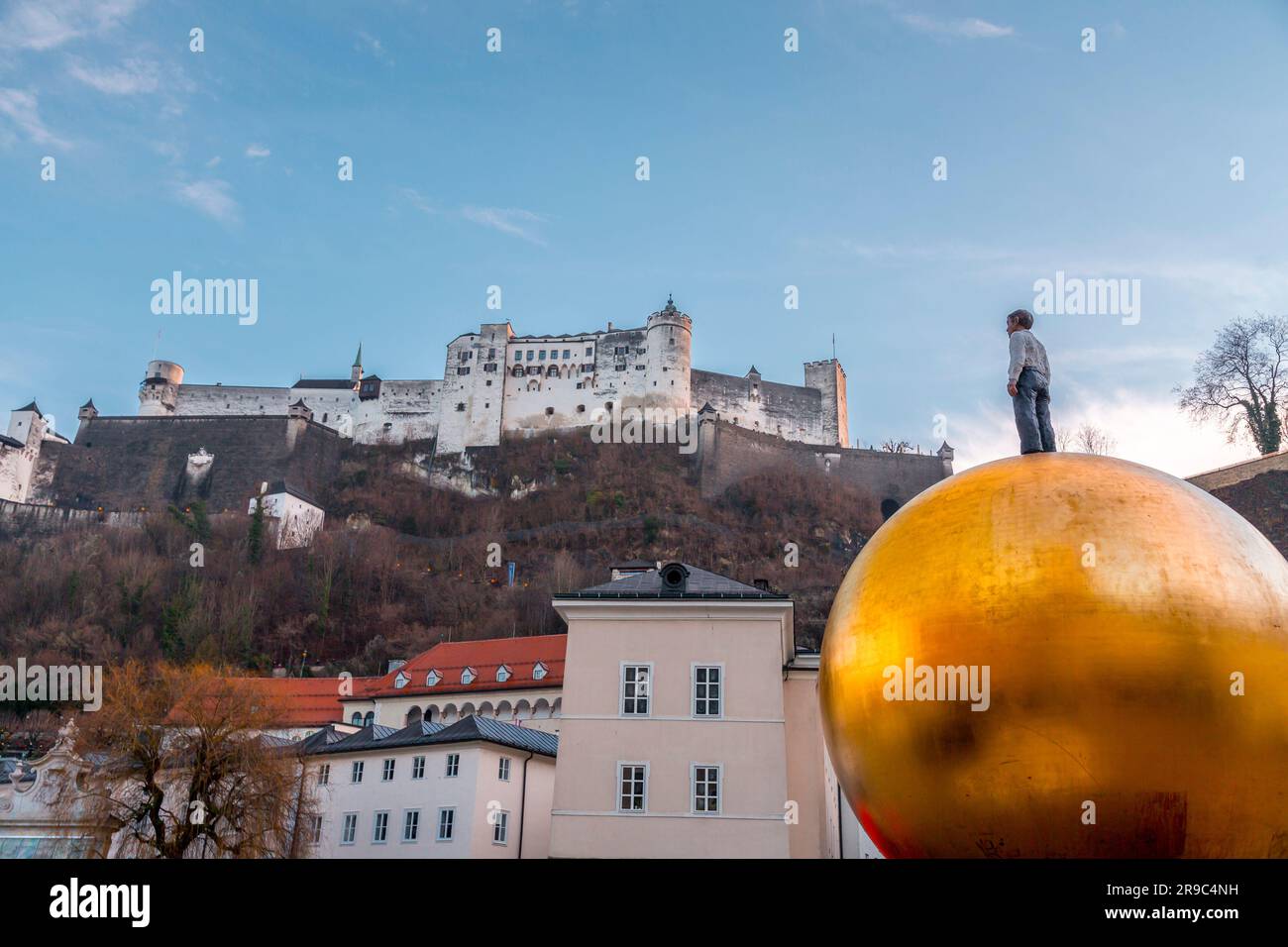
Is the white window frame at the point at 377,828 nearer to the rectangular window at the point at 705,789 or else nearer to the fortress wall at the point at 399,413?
the rectangular window at the point at 705,789

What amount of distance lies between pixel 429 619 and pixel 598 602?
5616cm

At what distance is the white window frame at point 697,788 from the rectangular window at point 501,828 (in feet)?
37.1

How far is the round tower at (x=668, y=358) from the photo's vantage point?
11044 cm

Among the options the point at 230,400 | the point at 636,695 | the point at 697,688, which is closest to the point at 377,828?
the point at 636,695

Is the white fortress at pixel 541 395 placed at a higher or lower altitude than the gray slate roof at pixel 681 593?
Result: higher

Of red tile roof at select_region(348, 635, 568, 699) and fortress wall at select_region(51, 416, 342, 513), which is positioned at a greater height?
fortress wall at select_region(51, 416, 342, 513)

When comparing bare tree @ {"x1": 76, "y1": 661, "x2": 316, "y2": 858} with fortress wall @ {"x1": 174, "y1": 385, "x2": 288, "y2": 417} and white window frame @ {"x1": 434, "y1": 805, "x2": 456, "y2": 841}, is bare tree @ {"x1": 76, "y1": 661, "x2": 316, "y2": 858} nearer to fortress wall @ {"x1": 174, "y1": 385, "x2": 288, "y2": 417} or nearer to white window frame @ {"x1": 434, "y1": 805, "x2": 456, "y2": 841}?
white window frame @ {"x1": 434, "y1": 805, "x2": 456, "y2": 841}

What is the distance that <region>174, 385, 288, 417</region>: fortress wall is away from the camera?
11656cm

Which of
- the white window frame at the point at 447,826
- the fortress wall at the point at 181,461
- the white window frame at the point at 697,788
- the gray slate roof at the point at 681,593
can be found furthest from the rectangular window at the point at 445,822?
the fortress wall at the point at 181,461

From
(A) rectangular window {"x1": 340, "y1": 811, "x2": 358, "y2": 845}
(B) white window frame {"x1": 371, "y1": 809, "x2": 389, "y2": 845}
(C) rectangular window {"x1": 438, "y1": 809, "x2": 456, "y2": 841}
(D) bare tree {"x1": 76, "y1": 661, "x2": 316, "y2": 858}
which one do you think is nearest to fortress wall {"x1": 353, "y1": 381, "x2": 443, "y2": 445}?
(A) rectangular window {"x1": 340, "y1": 811, "x2": 358, "y2": 845}

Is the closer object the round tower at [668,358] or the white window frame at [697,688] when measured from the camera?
the white window frame at [697,688]

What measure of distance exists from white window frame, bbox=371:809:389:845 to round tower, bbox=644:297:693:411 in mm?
74941

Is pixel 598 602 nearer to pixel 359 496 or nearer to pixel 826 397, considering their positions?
pixel 359 496
